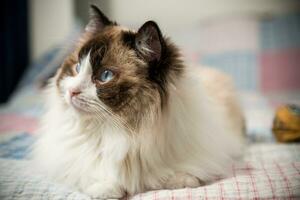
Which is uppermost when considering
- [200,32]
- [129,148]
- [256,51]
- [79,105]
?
[200,32]

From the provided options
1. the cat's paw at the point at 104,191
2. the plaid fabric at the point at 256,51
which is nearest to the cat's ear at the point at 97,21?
the cat's paw at the point at 104,191

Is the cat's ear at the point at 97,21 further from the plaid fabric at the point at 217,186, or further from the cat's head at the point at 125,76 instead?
the plaid fabric at the point at 217,186

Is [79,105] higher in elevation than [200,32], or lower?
lower

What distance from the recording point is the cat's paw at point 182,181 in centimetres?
112

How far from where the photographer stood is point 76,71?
1.15 metres

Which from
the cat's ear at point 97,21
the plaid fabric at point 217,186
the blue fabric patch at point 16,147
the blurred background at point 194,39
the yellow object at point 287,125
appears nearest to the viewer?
the plaid fabric at point 217,186

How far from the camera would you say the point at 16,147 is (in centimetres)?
155

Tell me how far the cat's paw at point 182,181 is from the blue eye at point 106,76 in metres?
0.35

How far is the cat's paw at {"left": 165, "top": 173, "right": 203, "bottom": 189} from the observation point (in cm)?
112

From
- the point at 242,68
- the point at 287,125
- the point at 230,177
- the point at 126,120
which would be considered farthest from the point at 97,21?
the point at 242,68

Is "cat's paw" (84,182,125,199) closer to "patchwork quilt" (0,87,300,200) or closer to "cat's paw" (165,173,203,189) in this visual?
"patchwork quilt" (0,87,300,200)

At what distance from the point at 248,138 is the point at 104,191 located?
938 millimetres

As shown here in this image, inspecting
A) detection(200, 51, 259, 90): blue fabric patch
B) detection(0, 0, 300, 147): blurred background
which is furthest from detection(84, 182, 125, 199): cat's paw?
detection(200, 51, 259, 90): blue fabric patch

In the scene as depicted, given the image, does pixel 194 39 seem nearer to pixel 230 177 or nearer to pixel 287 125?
pixel 287 125
